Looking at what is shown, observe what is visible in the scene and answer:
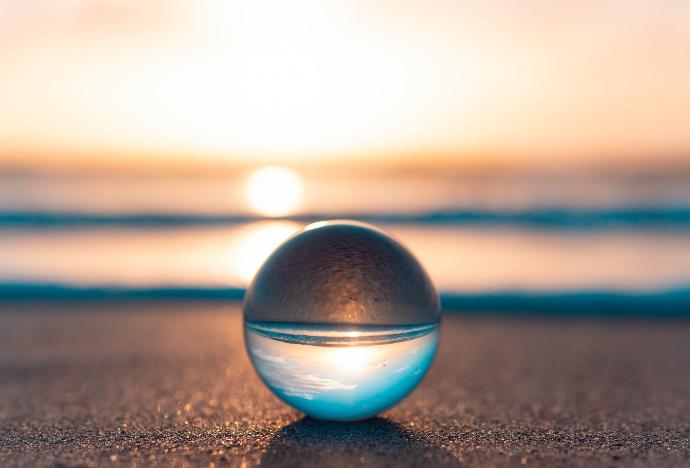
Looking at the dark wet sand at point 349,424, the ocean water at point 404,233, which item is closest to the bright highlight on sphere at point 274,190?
the ocean water at point 404,233

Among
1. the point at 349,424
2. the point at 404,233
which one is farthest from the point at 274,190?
the point at 349,424

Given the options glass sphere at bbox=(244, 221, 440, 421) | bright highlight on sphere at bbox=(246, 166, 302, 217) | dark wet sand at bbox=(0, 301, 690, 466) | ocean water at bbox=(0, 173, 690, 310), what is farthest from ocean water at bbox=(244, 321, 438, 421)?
bright highlight on sphere at bbox=(246, 166, 302, 217)

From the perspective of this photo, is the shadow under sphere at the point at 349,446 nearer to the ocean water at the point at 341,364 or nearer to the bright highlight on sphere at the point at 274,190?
the ocean water at the point at 341,364

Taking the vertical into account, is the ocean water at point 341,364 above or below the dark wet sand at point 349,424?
above

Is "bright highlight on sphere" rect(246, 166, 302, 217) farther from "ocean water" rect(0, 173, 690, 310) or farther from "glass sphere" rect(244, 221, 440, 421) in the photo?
"glass sphere" rect(244, 221, 440, 421)

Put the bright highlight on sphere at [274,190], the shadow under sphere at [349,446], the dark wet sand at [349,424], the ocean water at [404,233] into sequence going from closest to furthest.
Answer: the shadow under sphere at [349,446] → the dark wet sand at [349,424] → the ocean water at [404,233] → the bright highlight on sphere at [274,190]

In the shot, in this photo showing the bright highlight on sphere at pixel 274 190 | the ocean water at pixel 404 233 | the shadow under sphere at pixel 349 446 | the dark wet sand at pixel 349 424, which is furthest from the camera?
the bright highlight on sphere at pixel 274 190

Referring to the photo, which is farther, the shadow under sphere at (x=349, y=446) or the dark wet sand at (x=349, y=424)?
the dark wet sand at (x=349, y=424)
